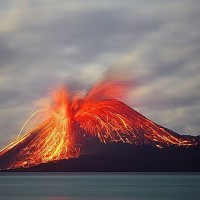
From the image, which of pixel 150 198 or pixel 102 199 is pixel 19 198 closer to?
pixel 102 199

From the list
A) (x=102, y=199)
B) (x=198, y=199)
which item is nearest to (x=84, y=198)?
(x=102, y=199)

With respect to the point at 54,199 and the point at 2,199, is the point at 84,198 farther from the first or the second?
the point at 2,199

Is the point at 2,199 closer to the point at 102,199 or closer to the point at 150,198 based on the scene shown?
the point at 102,199

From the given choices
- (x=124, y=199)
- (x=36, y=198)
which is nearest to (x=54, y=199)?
(x=36, y=198)

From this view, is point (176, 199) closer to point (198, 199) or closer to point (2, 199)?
point (198, 199)

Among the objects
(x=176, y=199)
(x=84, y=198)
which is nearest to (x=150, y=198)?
(x=176, y=199)

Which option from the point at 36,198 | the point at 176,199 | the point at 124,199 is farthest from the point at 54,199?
→ the point at 176,199
